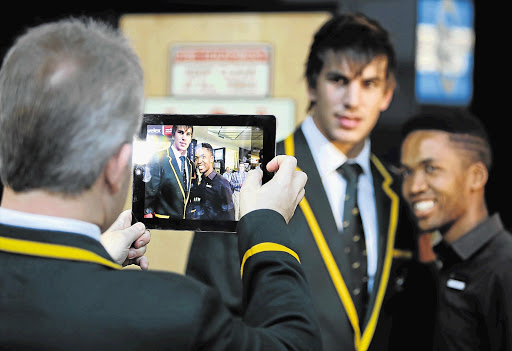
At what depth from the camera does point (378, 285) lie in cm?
174

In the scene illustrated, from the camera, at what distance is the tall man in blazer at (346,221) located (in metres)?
1.67

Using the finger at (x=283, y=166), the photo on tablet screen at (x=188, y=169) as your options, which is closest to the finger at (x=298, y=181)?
the finger at (x=283, y=166)

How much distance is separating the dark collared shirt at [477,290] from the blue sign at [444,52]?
1.33 ft

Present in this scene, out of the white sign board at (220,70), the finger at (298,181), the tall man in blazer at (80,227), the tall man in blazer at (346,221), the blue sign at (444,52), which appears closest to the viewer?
the tall man in blazer at (80,227)

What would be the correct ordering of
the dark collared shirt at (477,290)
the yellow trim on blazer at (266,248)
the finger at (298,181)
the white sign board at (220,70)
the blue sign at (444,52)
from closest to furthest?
1. the yellow trim on blazer at (266,248)
2. the finger at (298,181)
3. the dark collared shirt at (477,290)
4. the blue sign at (444,52)
5. the white sign board at (220,70)

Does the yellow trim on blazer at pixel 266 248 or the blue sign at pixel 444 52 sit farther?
the blue sign at pixel 444 52

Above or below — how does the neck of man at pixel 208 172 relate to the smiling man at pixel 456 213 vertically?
above

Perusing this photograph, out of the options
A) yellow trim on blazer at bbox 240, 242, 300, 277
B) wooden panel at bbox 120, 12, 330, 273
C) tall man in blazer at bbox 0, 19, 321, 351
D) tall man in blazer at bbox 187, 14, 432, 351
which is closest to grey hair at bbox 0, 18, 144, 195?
tall man in blazer at bbox 0, 19, 321, 351

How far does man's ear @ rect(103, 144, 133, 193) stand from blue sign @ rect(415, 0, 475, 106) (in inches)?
49.8

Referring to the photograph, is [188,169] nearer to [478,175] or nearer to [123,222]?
[123,222]

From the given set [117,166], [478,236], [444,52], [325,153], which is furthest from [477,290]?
[117,166]

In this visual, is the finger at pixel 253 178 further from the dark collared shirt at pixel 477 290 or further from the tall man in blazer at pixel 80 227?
the dark collared shirt at pixel 477 290

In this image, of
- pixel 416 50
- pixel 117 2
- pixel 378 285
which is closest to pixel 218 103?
pixel 117 2

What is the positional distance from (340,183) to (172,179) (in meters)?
0.80
